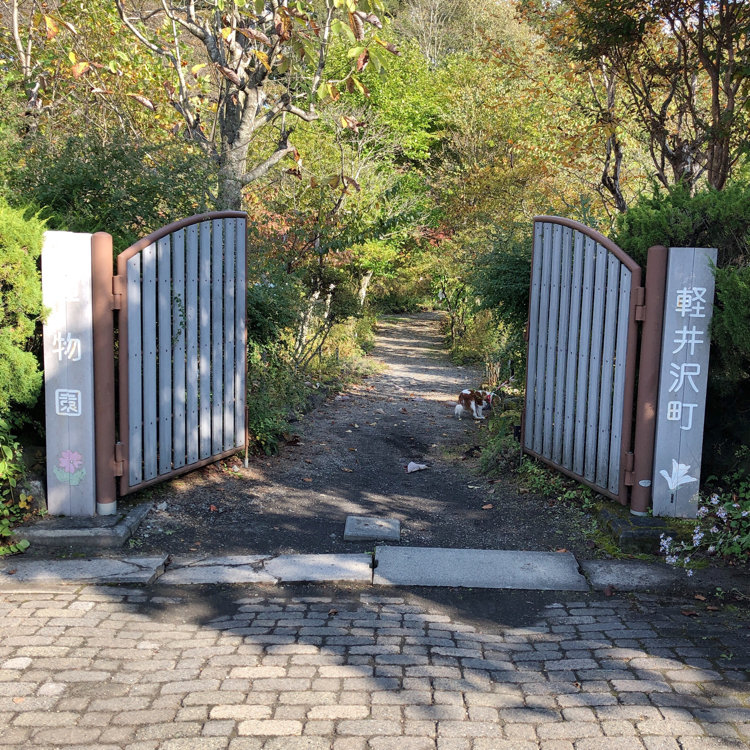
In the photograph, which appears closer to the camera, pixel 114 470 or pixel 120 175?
pixel 114 470

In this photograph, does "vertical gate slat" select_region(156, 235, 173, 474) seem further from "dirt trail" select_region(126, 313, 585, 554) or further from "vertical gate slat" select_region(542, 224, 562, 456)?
"vertical gate slat" select_region(542, 224, 562, 456)

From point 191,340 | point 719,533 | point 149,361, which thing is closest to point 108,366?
point 149,361

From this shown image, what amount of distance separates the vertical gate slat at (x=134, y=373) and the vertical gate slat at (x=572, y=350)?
333 cm

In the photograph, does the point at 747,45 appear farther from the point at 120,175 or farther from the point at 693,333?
the point at 120,175

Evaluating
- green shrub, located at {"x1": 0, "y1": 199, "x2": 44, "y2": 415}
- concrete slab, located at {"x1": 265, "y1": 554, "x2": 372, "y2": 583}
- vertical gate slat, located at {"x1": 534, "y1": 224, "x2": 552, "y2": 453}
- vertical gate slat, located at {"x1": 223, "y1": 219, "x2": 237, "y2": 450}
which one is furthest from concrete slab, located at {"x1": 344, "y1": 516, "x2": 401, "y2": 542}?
green shrub, located at {"x1": 0, "y1": 199, "x2": 44, "y2": 415}

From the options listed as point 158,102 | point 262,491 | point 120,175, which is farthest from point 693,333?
point 158,102

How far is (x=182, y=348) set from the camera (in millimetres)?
6035

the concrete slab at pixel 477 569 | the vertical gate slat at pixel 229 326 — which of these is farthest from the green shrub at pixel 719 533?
the vertical gate slat at pixel 229 326

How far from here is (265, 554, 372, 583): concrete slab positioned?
4.77 metres

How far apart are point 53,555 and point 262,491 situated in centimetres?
203

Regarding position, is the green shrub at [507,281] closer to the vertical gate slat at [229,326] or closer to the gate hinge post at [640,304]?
the gate hinge post at [640,304]

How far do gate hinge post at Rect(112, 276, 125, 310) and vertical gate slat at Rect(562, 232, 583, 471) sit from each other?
11.3ft

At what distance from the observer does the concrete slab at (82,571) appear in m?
4.62

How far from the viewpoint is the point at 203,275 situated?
6285 millimetres
